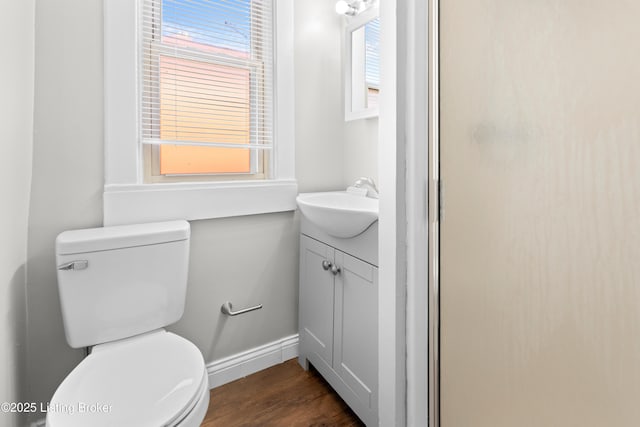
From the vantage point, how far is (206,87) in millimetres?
1555

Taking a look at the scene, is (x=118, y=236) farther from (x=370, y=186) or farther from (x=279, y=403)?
(x=370, y=186)

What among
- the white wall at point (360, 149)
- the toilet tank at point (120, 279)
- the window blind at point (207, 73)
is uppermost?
the window blind at point (207, 73)

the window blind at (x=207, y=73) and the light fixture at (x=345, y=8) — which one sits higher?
the light fixture at (x=345, y=8)

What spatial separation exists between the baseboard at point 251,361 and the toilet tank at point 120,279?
47cm

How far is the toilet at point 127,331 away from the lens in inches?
33.6

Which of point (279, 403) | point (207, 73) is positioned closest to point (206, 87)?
point (207, 73)

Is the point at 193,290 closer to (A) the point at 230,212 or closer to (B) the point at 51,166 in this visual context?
(A) the point at 230,212

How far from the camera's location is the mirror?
176 centimetres

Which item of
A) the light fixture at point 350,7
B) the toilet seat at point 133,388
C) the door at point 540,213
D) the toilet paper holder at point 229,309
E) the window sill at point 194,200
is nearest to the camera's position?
the door at point 540,213

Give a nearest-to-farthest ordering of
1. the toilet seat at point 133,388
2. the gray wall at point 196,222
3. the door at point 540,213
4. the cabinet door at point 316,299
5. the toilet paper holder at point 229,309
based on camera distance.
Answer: the door at point 540,213, the toilet seat at point 133,388, the gray wall at point 196,222, the cabinet door at point 316,299, the toilet paper holder at point 229,309

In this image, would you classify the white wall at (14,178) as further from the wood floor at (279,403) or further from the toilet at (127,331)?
the wood floor at (279,403)

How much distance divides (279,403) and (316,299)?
47cm

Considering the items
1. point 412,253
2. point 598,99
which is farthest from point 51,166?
point 598,99

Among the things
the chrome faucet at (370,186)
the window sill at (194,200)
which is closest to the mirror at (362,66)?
the chrome faucet at (370,186)
